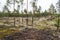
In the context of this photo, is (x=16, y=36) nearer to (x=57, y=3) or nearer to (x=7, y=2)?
(x=7, y=2)

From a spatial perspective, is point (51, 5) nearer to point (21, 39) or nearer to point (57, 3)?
point (57, 3)

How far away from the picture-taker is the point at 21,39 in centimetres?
2250

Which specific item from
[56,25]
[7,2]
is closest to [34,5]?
[7,2]

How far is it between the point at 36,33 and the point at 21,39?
2592 mm

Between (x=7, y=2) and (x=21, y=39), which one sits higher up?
(x=7, y=2)

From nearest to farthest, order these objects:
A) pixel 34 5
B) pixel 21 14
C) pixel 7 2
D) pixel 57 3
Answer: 1. pixel 7 2
2. pixel 34 5
3. pixel 57 3
4. pixel 21 14

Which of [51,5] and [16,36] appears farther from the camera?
[51,5]

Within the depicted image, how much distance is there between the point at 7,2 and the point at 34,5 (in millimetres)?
7517

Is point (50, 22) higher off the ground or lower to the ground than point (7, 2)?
lower

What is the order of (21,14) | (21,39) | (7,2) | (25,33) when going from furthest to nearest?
(21,14) → (7,2) → (25,33) → (21,39)

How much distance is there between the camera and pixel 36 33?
24156 mm

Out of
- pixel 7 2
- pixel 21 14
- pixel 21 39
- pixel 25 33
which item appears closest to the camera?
pixel 21 39

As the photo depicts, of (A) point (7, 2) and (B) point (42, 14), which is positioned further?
(B) point (42, 14)

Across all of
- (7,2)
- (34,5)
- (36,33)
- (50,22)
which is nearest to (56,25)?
(50,22)
